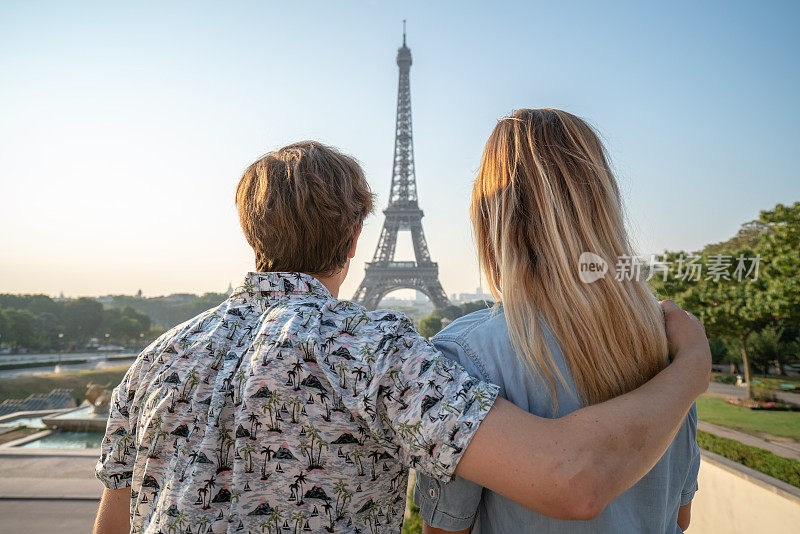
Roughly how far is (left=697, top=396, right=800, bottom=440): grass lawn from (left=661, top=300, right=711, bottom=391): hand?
574 inches

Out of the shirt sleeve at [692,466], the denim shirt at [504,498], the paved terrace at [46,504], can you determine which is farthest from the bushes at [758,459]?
the paved terrace at [46,504]

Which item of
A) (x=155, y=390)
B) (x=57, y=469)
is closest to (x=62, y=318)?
(x=57, y=469)

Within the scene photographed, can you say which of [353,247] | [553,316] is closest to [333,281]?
[353,247]

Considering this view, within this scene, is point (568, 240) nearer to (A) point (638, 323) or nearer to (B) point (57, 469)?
(A) point (638, 323)

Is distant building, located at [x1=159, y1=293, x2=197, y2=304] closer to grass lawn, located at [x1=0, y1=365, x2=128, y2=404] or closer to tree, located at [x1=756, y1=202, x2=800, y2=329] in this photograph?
grass lawn, located at [x1=0, y1=365, x2=128, y2=404]

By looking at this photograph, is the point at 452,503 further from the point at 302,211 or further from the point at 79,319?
the point at 79,319

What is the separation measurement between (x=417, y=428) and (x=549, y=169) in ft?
2.53

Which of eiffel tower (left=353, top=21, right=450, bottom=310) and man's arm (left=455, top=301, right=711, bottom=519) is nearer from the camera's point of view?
man's arm (left=455, top=301, right=711, bottom=519)

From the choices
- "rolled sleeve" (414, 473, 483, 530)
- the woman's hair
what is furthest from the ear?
"rolled sleeve" (414, 473, 483, 530)

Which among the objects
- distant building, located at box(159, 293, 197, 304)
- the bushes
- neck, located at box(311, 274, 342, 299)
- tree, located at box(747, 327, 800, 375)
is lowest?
tree, located at box(747, 327, 800, 375)

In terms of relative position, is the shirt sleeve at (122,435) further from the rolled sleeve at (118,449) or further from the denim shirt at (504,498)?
the denim shirt at (504,498)

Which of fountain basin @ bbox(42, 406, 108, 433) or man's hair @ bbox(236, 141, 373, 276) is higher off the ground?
man's hair @ bbox(236, 141, 373, 276)

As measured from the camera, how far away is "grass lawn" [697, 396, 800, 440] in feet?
42.2

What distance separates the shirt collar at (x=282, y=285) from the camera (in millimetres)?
1260
